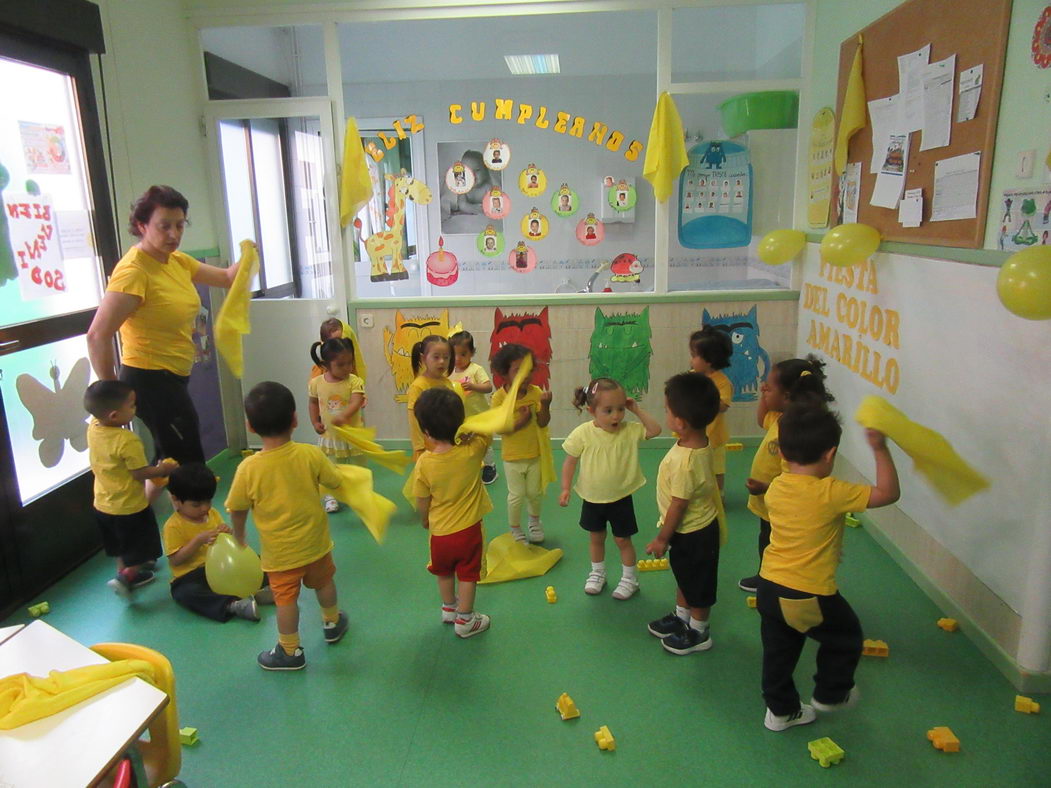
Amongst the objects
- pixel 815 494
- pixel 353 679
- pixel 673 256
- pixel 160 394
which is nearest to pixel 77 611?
pixel 160 394

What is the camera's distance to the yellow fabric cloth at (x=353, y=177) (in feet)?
15.0

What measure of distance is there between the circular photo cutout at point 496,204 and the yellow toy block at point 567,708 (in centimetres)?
343

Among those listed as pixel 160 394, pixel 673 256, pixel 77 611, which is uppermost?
pixel 673 256

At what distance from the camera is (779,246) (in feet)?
13.7

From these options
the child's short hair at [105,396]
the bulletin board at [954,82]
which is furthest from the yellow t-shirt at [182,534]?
the bulletin board at [954,82]

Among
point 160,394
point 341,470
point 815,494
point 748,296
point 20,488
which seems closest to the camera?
point 815,494

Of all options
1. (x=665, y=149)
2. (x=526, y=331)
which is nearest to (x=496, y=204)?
(x=526, y=331)

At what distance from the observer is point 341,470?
8.41 ft

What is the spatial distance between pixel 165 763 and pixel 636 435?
1.85 m

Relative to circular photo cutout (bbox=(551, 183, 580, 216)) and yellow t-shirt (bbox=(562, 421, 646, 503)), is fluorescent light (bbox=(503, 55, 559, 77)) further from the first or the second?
yellow t-shirt (bbox=(562, 421, 646, 503))

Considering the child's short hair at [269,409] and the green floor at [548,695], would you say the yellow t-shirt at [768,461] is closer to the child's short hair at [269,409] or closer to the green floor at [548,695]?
the green floor at [548,695]

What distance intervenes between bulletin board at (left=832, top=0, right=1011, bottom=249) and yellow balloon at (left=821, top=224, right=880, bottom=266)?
0.21 ft

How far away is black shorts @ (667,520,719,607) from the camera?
2.50 meters

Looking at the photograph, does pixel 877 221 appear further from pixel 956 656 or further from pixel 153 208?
pixel 153 208
